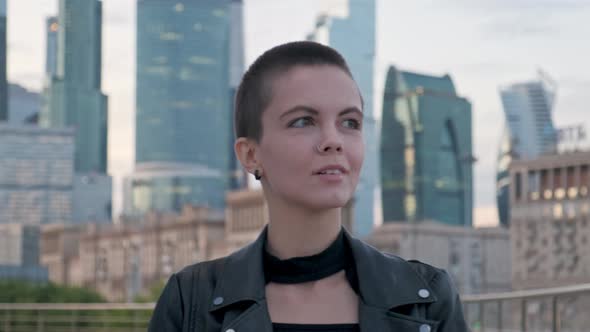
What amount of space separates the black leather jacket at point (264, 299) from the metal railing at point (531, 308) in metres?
2.45

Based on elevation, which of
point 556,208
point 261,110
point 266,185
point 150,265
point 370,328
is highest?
point 261,110

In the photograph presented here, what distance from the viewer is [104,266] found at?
170 m

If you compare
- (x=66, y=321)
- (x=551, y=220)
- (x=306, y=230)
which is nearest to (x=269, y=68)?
(x=306, y=230)

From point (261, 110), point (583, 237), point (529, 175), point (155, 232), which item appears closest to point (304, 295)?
point (261, 110)

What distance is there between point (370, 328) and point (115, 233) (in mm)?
192676

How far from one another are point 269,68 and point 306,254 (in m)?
0.52

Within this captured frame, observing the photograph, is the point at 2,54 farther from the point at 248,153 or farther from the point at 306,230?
the point at 306,230

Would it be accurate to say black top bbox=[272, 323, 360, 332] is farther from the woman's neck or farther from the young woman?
the woman's neck

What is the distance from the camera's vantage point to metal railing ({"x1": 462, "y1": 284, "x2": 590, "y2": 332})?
5.83m

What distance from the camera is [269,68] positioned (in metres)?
2.92

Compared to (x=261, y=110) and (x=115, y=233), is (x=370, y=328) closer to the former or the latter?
(x=261, y=110)

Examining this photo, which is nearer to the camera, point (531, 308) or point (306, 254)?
point (306, 254)

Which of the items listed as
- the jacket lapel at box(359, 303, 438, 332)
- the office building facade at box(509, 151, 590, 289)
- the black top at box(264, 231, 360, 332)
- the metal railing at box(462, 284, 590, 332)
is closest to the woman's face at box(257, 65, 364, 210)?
the black top at box(264, 231, 360, 332)

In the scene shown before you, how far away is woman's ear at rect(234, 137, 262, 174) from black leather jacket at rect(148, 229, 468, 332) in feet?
0.72
